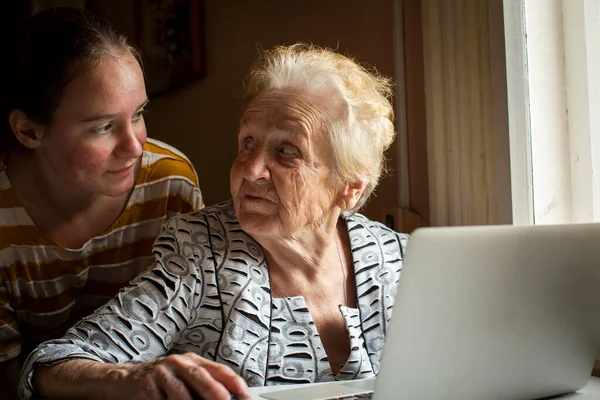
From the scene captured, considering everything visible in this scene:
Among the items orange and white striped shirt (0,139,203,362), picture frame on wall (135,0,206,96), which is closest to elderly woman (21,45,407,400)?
orange and white striped shirt (0,139,203,362)

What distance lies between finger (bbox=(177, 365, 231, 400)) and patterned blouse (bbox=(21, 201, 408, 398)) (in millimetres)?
288

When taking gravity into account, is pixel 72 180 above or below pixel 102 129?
below

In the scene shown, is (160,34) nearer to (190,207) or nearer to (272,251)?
(190,207)

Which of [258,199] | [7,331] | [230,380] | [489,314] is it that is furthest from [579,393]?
[7,331]

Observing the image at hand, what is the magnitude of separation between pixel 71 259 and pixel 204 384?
0.91m

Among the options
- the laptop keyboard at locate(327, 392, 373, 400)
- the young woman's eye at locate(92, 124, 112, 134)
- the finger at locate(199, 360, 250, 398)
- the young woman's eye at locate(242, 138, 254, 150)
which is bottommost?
the laptop keyboard at locate(327, 392, 373, 400)

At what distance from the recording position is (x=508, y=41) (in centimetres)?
162

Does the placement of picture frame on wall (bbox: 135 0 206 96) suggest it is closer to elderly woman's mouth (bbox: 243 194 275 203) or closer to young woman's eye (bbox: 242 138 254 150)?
young woman's eye (bbox: 242 138 254 150)

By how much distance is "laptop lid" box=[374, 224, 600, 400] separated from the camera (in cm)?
83

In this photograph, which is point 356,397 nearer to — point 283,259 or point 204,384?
point 204,384

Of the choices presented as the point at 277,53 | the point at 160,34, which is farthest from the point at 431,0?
the point at 160,34

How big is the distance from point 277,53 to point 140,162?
483 mm

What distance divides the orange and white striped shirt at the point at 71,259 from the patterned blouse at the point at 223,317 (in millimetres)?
390

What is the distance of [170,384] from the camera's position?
963mm
